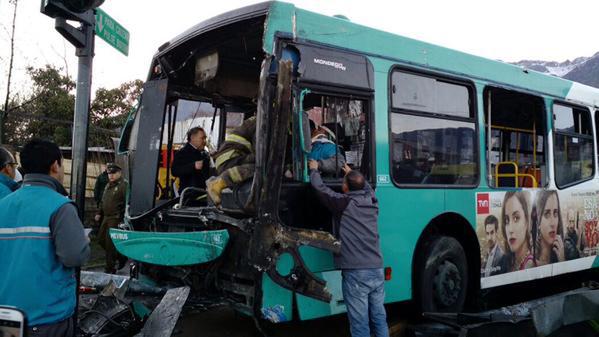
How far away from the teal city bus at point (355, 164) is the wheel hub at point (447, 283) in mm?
19

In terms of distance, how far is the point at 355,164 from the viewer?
4848 mm

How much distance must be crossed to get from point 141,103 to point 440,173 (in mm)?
3409

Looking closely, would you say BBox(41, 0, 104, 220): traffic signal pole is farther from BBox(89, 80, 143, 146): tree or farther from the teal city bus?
BBox(89, 80, 143, 146): tree

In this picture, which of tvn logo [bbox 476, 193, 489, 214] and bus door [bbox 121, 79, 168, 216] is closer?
bus door [bbox 121, 79, 168, 216]

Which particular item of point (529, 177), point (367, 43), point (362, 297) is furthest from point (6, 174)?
point (529, 177)

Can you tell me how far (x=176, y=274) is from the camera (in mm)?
4984

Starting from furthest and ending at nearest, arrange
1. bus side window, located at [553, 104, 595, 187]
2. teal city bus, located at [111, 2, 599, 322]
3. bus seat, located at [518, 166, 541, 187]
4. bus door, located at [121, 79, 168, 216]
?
bus side window, located at [553, 104, 595, 187] < bus seat, located at [518, 166, 541, 187] < bus door, located at [121, 79, 168, 216] < teal city bus, located at [111, 2, 599, 322]

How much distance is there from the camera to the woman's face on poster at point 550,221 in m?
6.67

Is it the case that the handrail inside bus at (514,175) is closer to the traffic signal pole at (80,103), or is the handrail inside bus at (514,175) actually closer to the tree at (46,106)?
the traffic signal pole at (80,103)

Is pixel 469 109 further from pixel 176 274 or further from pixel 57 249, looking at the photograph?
pixel 57 249

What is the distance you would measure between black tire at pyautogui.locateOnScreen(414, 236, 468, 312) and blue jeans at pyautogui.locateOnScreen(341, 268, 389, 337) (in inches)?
36.9

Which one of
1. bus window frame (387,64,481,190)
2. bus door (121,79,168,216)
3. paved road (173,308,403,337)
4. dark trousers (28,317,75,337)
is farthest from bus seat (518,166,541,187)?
dark trousers (28,317,75,337)

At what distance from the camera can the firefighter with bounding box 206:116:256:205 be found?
4.48 metres

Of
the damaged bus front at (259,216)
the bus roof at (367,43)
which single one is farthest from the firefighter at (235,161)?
the bus roof at (367,43)
